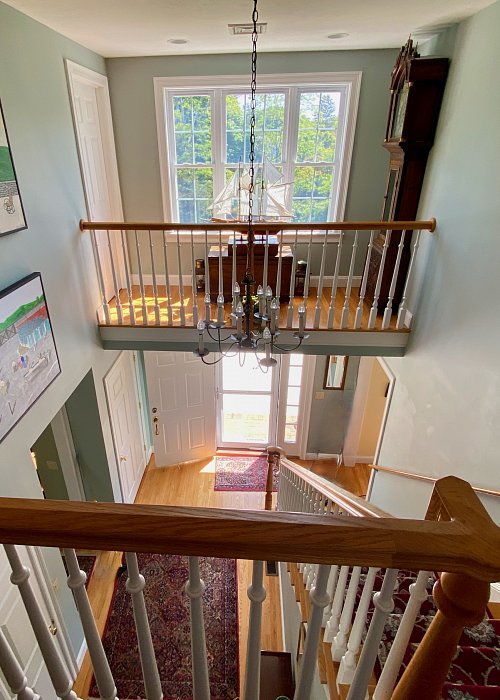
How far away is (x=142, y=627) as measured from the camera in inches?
30.5

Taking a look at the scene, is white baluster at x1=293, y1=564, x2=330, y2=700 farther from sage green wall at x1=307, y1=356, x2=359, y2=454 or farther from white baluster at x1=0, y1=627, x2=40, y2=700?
sage green wall at x1=307, y1=356, x2=359, y2=454

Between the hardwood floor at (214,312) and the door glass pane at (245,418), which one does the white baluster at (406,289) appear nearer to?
the hardwood floor at (214,312)

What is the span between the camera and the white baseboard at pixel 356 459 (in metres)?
5.82

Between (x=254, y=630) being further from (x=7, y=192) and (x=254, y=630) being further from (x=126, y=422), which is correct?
(x=126, y=422)

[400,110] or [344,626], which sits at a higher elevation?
[400,110]

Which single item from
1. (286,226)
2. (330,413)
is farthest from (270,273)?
(330,413)

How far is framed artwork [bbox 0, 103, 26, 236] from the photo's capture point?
233 centimetres

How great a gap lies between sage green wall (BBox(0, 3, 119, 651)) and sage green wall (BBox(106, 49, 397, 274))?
0.57m

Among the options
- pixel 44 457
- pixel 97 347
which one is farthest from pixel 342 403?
pixel 44 457

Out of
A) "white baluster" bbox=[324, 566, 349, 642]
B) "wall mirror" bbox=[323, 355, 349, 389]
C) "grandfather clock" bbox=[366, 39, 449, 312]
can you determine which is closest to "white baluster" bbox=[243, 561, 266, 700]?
"white baluster" bbox=[324, 566, 349, 642]

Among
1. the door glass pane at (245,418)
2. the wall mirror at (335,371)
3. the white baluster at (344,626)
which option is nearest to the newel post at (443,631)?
the white baluster at (344,626)

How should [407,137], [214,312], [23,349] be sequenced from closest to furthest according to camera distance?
1. [23,349]
2. [407,137]
3. [214,312]

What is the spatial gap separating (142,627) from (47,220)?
2859 mm

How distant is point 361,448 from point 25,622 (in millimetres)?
4450
